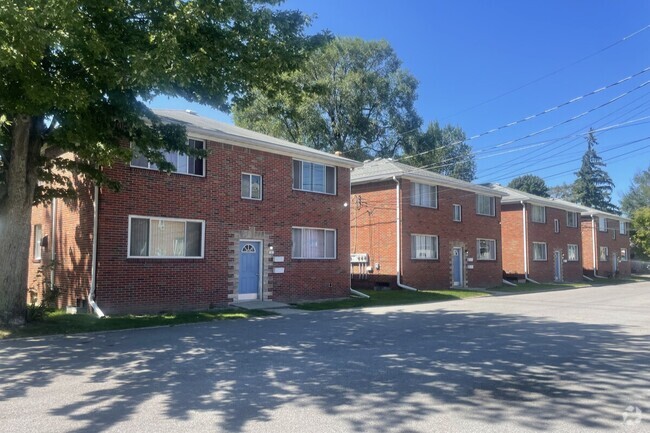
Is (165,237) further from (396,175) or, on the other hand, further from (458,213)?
(458,213)

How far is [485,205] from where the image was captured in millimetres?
30766

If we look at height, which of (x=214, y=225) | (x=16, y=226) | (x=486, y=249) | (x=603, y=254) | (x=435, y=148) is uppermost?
(x=435, y=148)

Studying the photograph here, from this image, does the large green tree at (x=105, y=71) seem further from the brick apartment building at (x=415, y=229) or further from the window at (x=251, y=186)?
the brick apartment building at (x=415, y=229)

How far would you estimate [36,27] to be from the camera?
8.27 m

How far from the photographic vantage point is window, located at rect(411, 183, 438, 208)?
26020 mm

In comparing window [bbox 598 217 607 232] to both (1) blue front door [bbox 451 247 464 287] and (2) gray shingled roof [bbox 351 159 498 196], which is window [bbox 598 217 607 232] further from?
(1) blue front door [bbox 451 247 464 287]

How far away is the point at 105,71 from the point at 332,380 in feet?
21.8

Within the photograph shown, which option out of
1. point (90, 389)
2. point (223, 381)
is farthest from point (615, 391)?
point (90, 389)

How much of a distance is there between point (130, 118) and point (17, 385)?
19.1 ft

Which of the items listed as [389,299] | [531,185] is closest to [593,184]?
[531,185]

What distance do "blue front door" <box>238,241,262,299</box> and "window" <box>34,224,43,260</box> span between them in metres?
6.90

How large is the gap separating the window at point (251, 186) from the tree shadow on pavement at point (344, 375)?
6.66 m

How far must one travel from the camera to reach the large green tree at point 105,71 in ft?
28.7

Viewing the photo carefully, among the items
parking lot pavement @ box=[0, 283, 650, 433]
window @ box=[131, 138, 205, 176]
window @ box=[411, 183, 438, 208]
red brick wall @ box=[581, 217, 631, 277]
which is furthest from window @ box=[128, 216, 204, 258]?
red brick wall @ box=[581, 217, 631, 277]
